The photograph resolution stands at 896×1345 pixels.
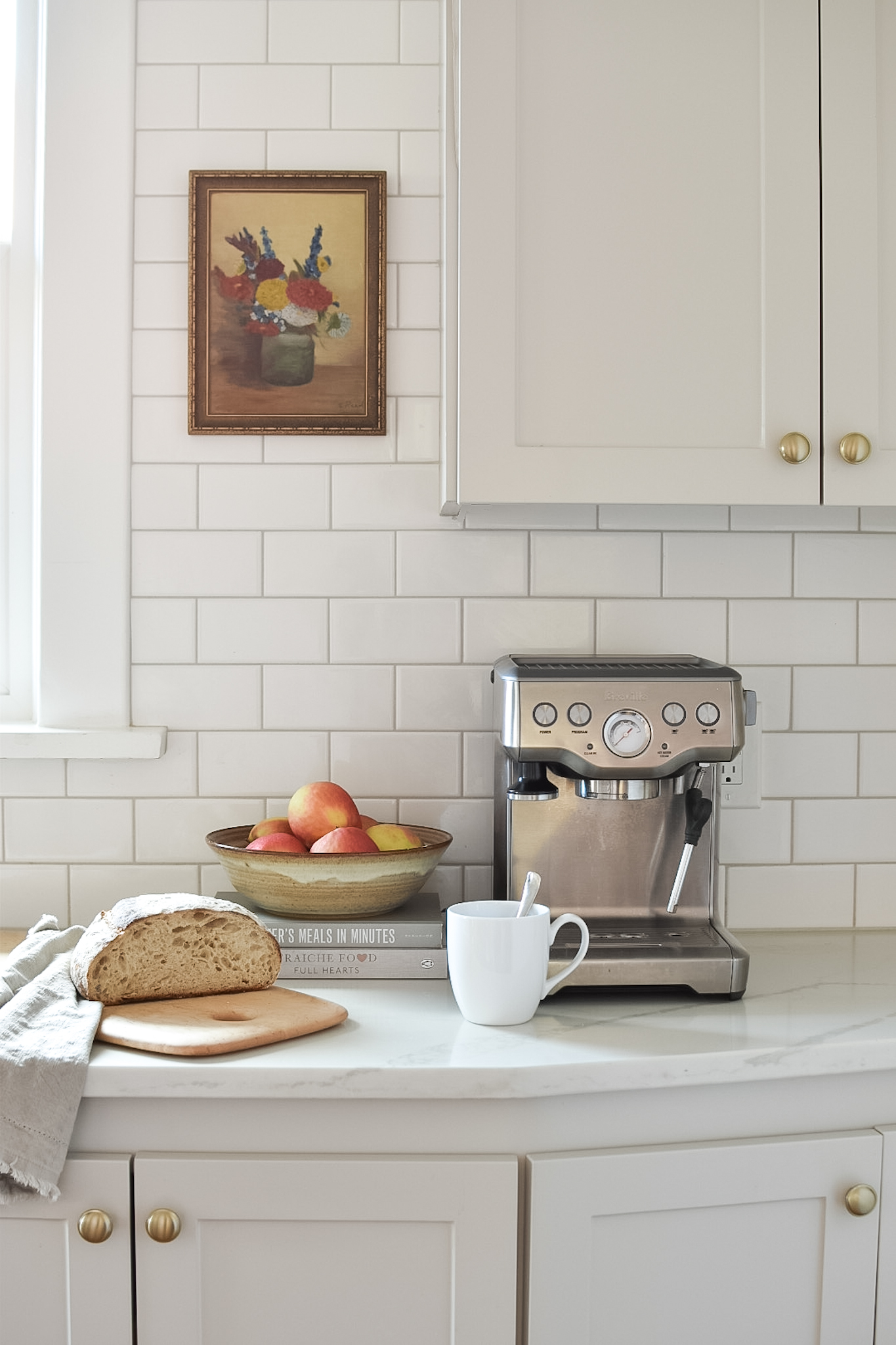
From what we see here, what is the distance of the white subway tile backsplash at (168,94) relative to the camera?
1614mm

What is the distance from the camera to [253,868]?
136 cm

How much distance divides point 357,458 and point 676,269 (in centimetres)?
54

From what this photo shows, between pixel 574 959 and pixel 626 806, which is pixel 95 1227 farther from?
pixel 626 806

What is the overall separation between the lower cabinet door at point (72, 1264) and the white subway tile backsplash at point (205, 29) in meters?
1.49

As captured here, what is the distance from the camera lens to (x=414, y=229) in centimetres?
163

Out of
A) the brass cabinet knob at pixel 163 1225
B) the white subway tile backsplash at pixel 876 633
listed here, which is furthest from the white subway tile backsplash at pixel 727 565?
the brass cabinet knob at pixel 163 1225

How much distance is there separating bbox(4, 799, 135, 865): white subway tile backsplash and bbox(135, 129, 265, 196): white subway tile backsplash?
Result: 0.91m

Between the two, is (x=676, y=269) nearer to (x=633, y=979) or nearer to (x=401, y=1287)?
(x=633, y=979)

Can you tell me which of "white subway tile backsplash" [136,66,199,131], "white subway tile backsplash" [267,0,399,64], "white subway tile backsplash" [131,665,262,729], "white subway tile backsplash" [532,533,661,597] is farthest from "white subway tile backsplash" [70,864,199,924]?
"white subway tile backsplash" [267,0,399,64]

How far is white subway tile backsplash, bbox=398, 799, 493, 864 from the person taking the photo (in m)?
1.64

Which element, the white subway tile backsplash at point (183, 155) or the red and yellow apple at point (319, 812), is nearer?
the red and yellow apple at point (319, 812)

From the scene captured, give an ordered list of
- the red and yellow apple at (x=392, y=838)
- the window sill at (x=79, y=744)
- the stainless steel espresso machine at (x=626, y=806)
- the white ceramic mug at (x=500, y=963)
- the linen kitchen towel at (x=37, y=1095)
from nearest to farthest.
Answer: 1. the linen kitchen towel at (x=37, y=1095)
2. the white ceramic mug at (x=500, y=963)
3. the stainless steel espresso machine at (x=626, y=806)
4. the red and yellow apple at (x=392, y=838)
5. the window sill at (x=79, y=744)

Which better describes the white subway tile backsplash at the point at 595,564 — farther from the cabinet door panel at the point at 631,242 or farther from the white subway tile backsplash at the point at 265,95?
the white subway tile backsplash at the point at 265,95

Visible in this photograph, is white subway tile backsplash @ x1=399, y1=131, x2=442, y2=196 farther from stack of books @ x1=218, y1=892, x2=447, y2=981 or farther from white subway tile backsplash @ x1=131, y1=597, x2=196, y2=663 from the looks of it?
stack of books @ x1=218, y1=892, x2=447, y2=981
